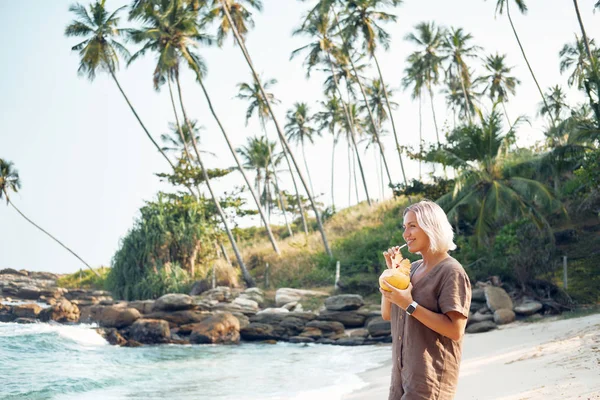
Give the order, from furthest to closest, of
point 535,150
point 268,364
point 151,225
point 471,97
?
point 471,97 → point 535,150 → point 151,225 → point 268,364

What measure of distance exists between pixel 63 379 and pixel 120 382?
1.45 metres

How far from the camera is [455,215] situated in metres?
19.6

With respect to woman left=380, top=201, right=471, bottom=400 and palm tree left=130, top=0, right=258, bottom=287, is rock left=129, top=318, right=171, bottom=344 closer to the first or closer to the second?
palm tree left=130, top=0, right=258, bottom=287

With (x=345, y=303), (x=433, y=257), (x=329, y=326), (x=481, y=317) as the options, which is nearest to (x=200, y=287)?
(x=345, y=303)

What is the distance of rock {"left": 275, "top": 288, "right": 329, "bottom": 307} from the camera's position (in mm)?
22109

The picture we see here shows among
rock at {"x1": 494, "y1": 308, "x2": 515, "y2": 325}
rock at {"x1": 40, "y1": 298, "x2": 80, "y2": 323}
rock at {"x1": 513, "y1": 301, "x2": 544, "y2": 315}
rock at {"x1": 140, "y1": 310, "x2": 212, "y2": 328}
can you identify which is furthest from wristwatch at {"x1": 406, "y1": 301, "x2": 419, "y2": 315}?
rock at {"x1": 40, "y1": 298, "x2": 80, "y2": 323}

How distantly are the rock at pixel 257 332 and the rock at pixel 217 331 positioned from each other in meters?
0.40

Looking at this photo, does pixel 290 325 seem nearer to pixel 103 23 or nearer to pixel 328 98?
pixel 103 23

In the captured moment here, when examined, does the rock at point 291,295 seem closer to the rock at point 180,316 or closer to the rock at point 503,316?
the rock at point 180,316

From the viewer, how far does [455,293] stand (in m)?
2.23

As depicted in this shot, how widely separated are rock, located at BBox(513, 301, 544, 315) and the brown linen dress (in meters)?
14.4

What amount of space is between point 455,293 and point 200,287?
23962 mm

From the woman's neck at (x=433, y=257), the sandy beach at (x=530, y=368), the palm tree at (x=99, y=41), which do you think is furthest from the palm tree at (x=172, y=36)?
the woman's neck at (x=433, y=257)

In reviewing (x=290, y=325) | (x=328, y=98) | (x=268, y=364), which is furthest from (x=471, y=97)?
(x=268, y=364)
